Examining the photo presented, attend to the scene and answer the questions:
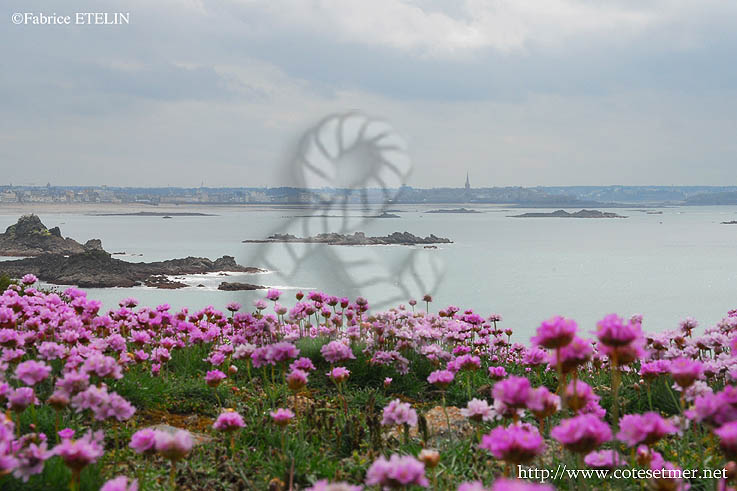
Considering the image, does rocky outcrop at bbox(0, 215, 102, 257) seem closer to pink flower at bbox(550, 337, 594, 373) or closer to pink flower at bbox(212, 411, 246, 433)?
pink flower at bbox(212, 411, 246, 433)

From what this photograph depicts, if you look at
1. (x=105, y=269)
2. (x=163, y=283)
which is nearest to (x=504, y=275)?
(x=163, y=283)

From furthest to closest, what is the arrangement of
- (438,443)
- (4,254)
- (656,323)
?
(4,254) → (656,323) → (438,443)

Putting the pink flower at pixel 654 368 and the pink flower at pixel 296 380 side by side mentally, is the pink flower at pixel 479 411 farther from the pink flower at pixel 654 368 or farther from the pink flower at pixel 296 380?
the pink flower at pixel 654 368

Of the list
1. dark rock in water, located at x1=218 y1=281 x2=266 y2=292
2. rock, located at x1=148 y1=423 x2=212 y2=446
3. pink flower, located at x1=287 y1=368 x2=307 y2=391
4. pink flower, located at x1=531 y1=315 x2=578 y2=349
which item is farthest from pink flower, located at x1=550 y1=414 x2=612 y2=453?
dark rock in water, located at x1=218 y1=281 x2=266 y2=292

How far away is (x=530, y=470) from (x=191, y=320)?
3.75 m

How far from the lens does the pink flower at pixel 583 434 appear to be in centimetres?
179

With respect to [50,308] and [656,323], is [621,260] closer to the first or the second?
[656,323]

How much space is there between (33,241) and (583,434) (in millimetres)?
46141

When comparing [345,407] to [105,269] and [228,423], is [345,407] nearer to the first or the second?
[228,423]

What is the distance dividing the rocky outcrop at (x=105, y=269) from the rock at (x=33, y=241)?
7742mm

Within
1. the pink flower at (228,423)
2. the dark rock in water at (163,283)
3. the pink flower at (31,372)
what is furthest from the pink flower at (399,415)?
the dark rock in water at (163,283)

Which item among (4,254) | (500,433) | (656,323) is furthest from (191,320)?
(4,254)

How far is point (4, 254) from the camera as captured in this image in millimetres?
39750

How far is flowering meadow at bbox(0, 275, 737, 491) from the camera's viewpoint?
6.45 feet
